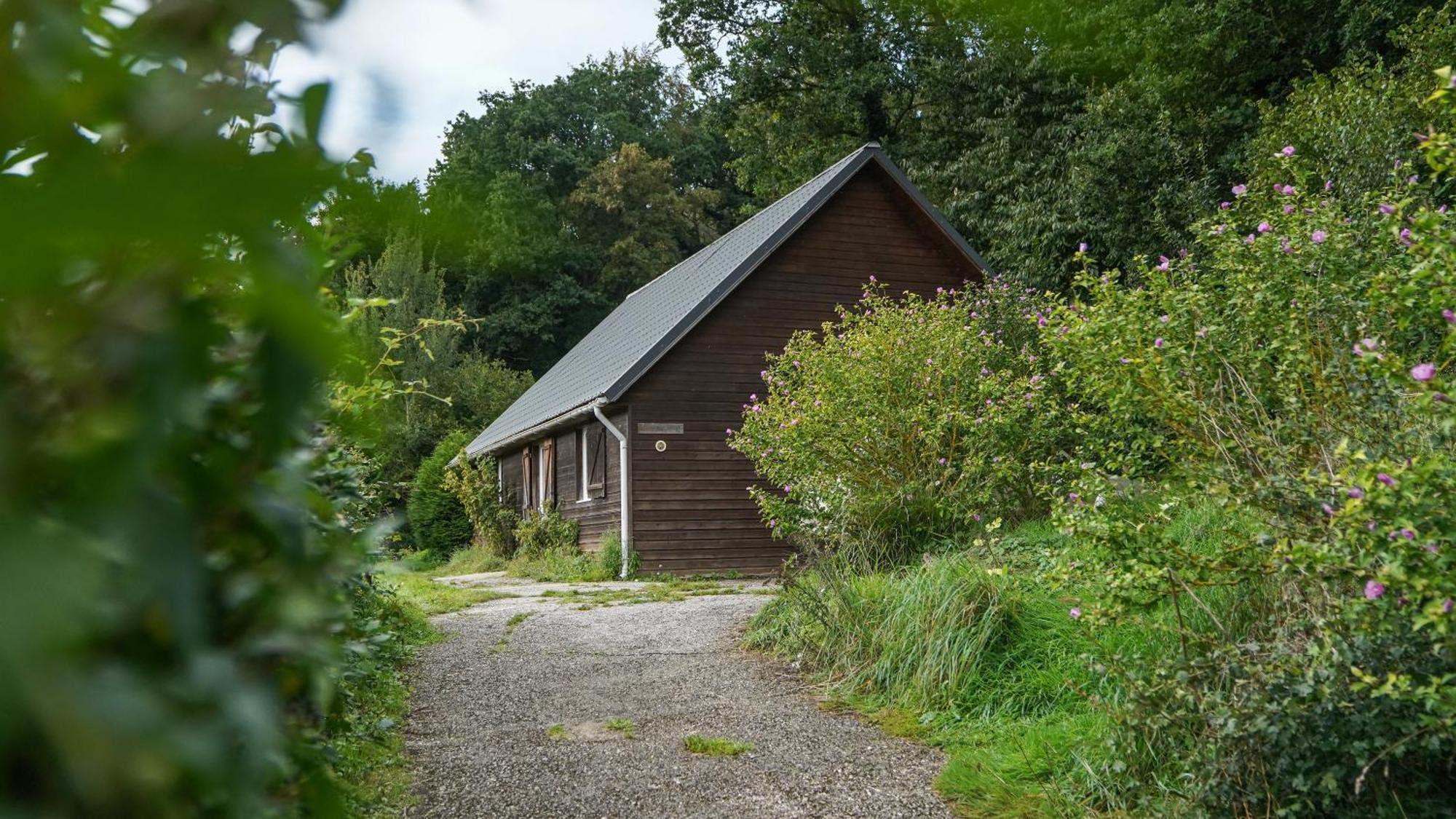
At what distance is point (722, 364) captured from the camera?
16.2 meters

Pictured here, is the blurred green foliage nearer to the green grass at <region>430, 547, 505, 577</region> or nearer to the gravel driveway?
the gravel driveway

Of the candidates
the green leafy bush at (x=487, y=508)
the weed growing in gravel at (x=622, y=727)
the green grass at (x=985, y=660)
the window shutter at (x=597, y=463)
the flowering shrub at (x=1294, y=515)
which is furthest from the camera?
the green leafy bush at (x=487, y=508)

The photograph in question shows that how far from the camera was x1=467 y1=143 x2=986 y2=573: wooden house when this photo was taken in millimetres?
15609

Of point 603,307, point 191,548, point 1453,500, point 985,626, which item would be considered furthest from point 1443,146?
point 603,307

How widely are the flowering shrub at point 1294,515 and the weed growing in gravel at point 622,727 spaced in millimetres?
2519

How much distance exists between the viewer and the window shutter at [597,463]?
54.4 ft

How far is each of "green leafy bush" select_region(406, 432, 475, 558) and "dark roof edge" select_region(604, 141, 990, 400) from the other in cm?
998

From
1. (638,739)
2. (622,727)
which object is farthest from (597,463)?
(638,739)

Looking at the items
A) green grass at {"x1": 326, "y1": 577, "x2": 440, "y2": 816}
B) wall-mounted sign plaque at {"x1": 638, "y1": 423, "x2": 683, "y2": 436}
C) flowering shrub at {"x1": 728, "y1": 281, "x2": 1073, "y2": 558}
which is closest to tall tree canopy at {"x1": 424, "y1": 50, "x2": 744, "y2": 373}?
wall-mounted sign plaque at {"x1": 638, "y1": 423, "x2": 683, "y2": 436}

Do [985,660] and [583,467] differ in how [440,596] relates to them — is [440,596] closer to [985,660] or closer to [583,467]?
[583,467]

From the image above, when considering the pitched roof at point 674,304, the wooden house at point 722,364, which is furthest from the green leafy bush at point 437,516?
the wooden house at point 722,364

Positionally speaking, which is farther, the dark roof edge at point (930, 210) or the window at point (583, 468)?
the window at point (583, 468)

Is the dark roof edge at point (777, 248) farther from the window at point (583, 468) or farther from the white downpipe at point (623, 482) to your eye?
the window at point (583, 468)

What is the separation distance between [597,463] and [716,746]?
38.5ft
